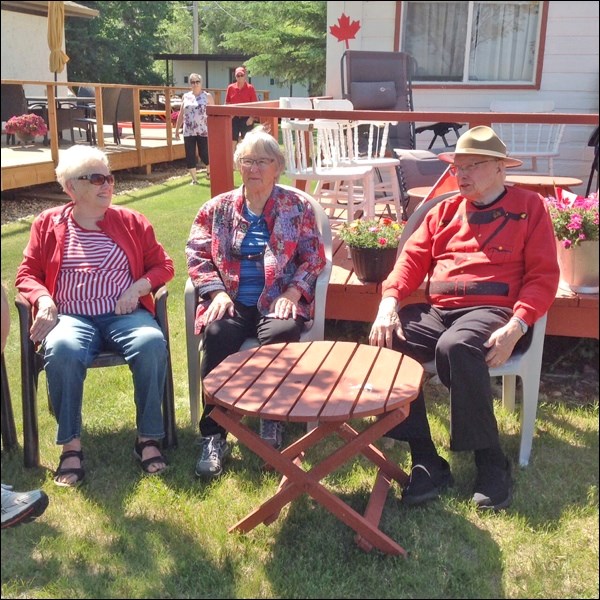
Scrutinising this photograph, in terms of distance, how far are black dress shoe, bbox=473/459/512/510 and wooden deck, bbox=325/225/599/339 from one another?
0.64 metres

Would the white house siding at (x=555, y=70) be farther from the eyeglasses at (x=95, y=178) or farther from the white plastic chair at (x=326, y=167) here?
the eyeglasses at (x=95, y=178)

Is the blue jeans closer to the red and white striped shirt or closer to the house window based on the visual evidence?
the red and white striped shirt

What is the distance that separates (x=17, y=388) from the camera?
3.24 metres

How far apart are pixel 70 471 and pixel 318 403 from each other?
107 cm

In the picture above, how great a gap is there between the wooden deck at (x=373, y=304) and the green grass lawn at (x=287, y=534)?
33cm

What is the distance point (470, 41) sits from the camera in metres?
6.87

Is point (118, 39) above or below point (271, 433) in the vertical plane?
above

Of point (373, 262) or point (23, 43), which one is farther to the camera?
point (373, 262)

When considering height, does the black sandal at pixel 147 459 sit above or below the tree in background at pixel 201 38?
below

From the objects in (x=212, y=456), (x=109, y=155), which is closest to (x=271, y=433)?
(x=212, y=456)

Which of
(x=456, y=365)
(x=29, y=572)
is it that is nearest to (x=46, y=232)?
(x=29, y=572)

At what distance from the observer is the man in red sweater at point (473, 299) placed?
234cm

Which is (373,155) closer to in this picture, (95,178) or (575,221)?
(575,221)

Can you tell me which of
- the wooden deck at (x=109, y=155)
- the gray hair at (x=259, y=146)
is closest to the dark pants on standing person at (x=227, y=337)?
the gray hair at (x=259, y=146)
